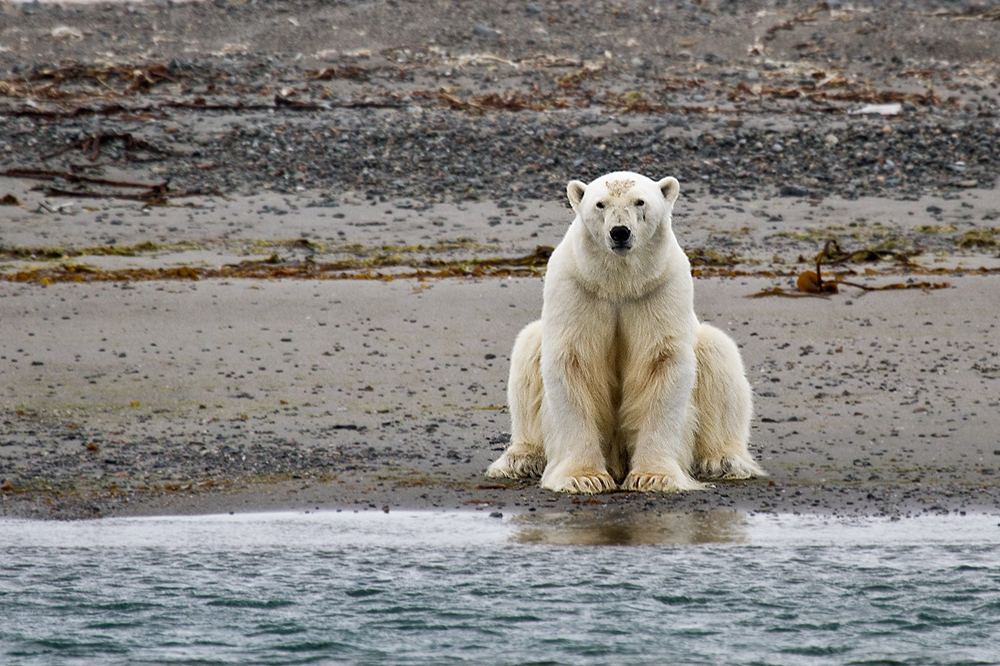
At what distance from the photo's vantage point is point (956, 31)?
2058 centimetres

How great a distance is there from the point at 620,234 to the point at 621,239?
0.09 feet

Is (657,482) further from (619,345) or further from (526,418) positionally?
(526,418)

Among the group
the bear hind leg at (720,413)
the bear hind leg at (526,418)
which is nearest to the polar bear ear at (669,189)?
the bear hind leg at (720,413)

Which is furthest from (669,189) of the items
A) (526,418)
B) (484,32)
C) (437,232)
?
(484,32)

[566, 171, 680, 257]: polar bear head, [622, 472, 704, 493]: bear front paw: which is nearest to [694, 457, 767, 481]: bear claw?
[622, 472, 704, 493]: bear front paw

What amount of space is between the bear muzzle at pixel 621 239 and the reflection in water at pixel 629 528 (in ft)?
4.00

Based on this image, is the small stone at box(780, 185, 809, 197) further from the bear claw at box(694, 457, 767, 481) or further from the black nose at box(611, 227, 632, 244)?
the black nose at box(611, 227, 632, 244)

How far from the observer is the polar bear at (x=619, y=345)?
654 cm

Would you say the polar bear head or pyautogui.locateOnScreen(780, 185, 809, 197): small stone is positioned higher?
pyautogui.locateOnScreen(780, 185, 809, 197): small stone

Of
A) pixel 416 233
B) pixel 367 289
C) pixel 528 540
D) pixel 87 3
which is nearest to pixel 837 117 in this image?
pixel 416 233

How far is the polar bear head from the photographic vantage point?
20.9 feet

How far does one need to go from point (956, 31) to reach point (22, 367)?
16.2 metres

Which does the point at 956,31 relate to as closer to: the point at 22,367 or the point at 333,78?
the point at 333,78

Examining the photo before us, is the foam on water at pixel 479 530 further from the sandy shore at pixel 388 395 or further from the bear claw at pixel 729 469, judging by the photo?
the bear claw at pixel 729 469
